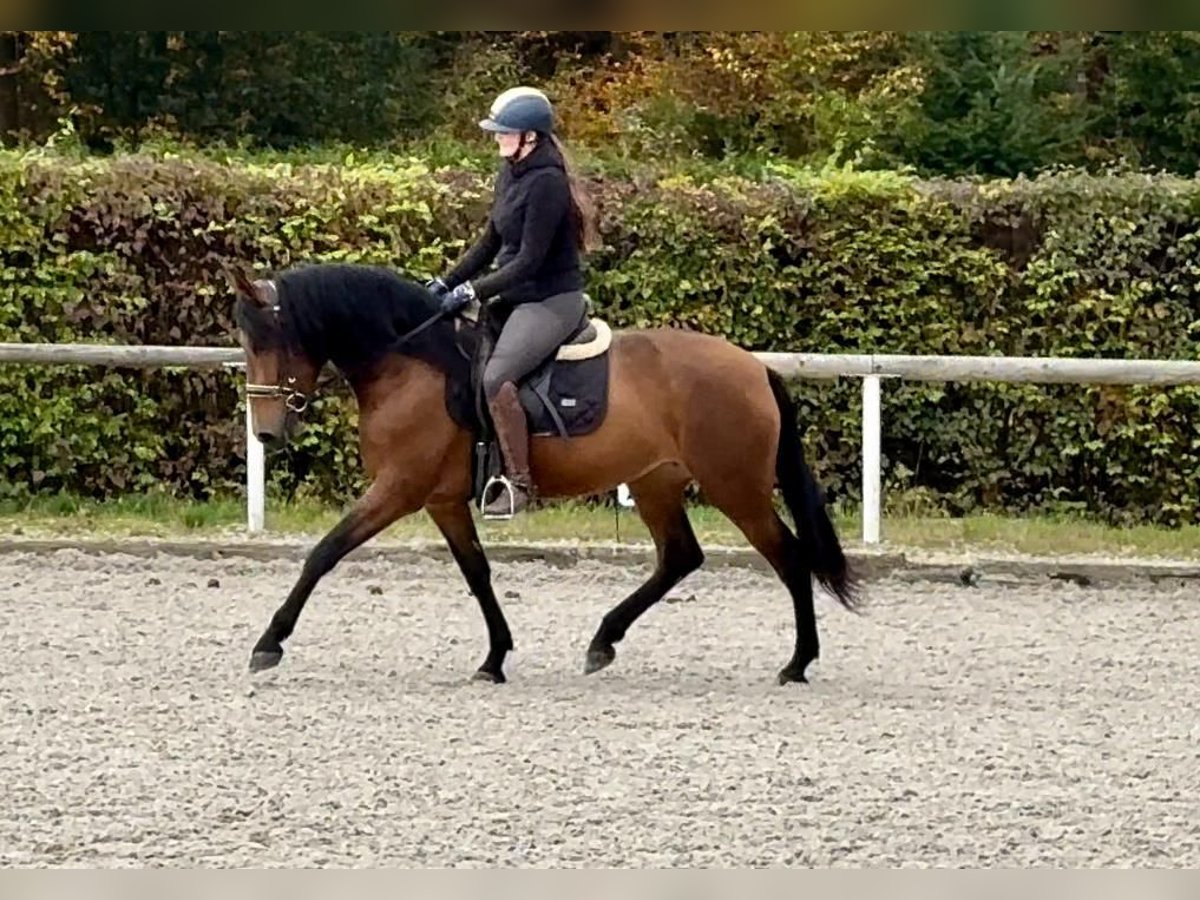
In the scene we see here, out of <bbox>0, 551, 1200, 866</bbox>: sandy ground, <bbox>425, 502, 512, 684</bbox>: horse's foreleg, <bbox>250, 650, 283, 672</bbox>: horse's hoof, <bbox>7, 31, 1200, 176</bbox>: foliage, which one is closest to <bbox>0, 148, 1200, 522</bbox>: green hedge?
<bbox>7, 31, 1200, 176</bbox>: foliage

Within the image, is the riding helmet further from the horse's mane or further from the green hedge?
the green hedge

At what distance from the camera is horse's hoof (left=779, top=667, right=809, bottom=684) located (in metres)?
7.39

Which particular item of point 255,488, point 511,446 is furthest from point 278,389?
point 255,488

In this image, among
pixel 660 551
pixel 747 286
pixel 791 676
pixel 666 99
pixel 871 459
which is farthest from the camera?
pixel 666 99

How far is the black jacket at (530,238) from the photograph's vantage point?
6824mm

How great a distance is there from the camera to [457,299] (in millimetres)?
7223

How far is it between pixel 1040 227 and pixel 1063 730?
6184 millimetres

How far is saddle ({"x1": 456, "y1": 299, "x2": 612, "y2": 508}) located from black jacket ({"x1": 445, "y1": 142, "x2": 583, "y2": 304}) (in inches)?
7.5

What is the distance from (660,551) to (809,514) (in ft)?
2.09

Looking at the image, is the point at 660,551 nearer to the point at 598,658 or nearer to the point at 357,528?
the point at 598,658

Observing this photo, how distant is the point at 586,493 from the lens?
7.48 metres

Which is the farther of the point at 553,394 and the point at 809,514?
the point at 809,514

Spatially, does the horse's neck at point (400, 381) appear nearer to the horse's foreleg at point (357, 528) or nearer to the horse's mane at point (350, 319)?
the horse's mane at point (350, 319)

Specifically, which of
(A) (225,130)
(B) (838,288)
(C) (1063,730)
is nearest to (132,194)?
(B) (838,288)
